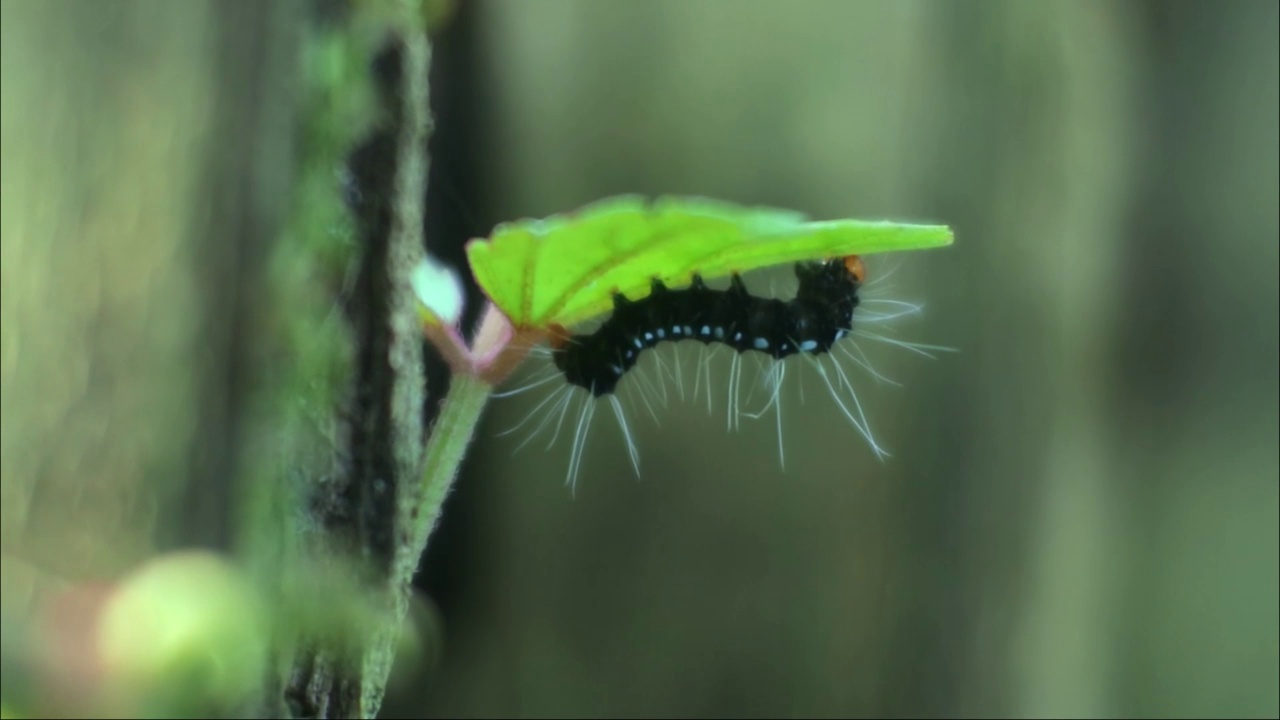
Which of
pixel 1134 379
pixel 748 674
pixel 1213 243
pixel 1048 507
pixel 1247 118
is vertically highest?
pixel 1247 118

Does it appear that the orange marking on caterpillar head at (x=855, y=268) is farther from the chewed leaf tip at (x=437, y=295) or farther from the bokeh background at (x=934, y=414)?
the bokeh background at (x=934, y=414)

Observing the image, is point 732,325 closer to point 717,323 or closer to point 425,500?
point 717,323

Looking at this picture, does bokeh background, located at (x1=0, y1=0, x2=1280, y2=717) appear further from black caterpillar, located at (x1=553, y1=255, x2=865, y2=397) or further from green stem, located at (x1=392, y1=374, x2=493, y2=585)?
green stem, located at (x1=392, y1=374, x2=493, y2=585)

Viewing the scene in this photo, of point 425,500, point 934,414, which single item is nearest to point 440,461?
point 425,500

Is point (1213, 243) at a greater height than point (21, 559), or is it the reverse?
point (1213, 243)

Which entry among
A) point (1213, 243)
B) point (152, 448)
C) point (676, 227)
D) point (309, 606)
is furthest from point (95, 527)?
point (1213, 243)

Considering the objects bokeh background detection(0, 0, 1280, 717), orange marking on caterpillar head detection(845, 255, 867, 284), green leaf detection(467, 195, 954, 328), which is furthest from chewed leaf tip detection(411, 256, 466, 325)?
bokeh background detection(0, 0, 1280, 717)

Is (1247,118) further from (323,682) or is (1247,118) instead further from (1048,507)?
(323,682)
